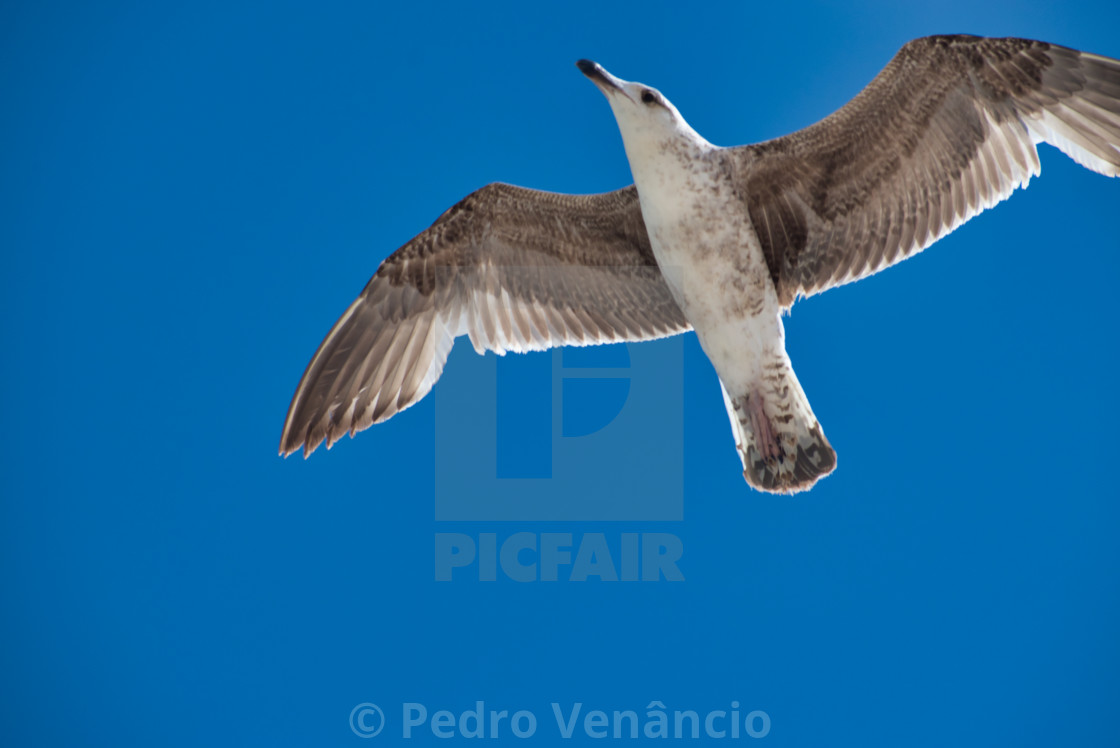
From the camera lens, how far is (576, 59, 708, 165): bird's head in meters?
4.28

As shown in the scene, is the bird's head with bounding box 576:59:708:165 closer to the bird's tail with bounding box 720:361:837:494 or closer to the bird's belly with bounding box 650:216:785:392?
the bird's belly with bounding box 650:216:785:392

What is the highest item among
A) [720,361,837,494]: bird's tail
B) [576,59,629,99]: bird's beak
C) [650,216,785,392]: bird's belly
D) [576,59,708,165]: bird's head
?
[576,59,629,99]: bird's beak

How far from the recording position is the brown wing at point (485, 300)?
4.89 metres

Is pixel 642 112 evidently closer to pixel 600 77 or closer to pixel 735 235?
pixel 600 77

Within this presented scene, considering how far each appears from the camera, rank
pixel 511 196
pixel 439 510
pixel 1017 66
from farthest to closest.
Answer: pixel 439 510
pixel 511 196
pixel 1017 66

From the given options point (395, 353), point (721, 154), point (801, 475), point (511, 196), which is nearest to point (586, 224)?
point (511, 196)

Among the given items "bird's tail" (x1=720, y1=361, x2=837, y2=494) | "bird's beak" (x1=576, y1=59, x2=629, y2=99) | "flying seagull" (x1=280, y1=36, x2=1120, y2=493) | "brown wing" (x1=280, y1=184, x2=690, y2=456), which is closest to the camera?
"bird's beak" (x1=576, y1=59, x2=629, y2=99)

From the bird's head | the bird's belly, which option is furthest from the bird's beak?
the bird's belly

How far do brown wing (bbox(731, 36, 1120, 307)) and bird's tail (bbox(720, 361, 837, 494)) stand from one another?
0.42 meters

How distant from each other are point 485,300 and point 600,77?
1294 mm

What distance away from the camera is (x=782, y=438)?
186 inches

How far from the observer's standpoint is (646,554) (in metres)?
5.40

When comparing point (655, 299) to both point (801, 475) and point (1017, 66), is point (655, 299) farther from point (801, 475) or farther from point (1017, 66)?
point (1017, 66)

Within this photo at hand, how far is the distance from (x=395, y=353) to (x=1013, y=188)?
2.84m
